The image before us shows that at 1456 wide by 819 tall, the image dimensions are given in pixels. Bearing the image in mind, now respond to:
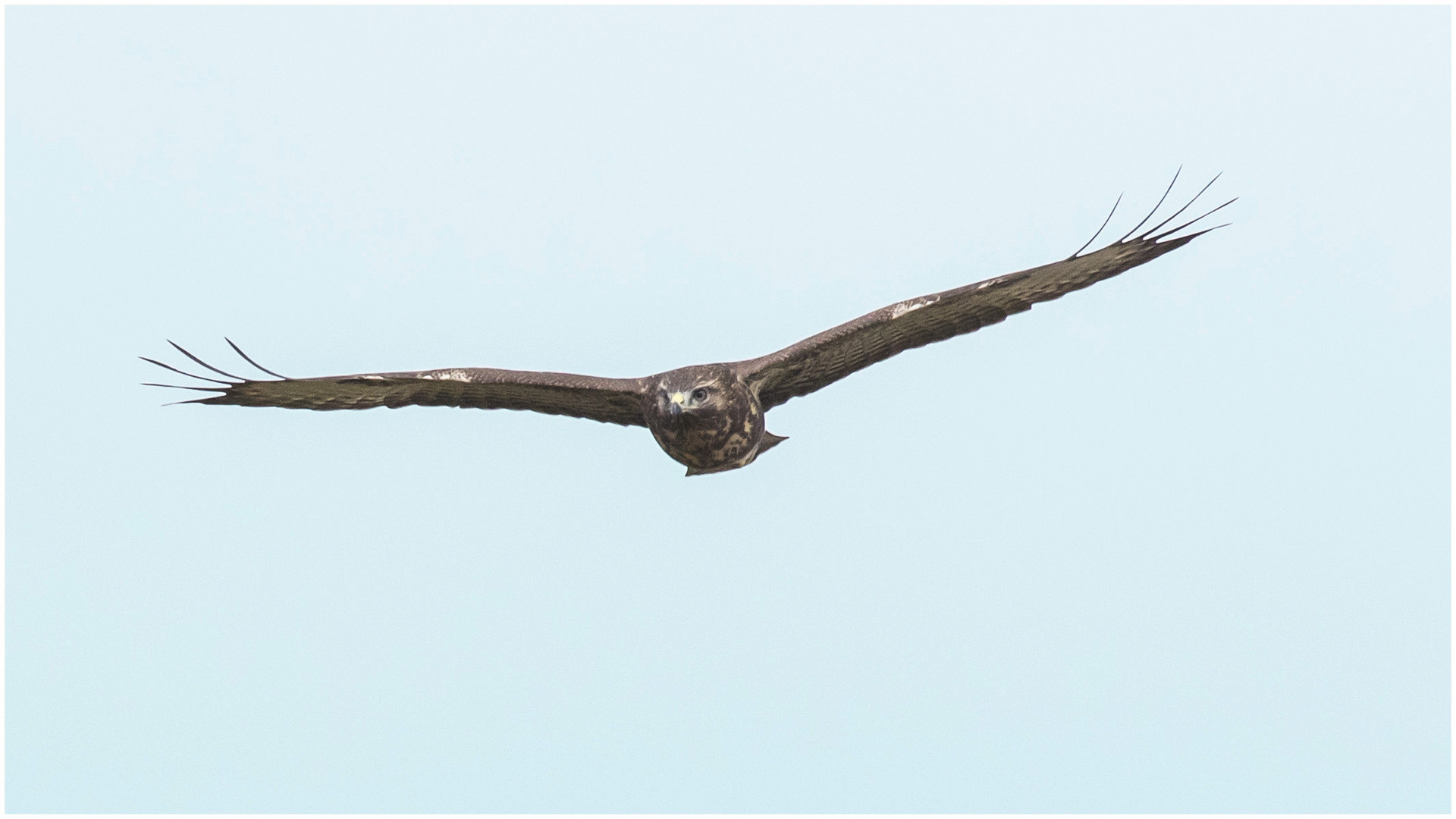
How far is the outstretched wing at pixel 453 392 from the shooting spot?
39.7 ft

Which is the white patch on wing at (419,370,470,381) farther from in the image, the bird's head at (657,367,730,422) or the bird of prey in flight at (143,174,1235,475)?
the bird's head at (657,367,730,422)

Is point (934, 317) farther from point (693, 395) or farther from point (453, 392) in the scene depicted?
point (453, 392)

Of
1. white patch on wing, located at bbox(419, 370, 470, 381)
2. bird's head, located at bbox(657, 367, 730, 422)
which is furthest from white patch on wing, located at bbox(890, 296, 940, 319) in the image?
white patch on wing, located at bbox(419, 370, 470, 381)

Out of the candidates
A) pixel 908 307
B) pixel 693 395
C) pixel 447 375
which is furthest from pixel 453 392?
pixel 908 307

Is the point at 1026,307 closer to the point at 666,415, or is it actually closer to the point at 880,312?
the point at 880,312

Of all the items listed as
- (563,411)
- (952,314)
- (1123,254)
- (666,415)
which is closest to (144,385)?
(563,411)

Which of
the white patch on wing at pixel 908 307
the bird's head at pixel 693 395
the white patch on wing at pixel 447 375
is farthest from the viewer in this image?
the white patch on wing at pixel 447 375

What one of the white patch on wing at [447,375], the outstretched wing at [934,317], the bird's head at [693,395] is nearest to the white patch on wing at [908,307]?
the outstretched wing at [934,317]

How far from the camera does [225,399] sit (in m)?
12.8

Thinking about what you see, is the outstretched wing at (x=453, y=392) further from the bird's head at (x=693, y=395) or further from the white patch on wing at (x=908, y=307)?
the white patch on wing at (x=908, y=307)

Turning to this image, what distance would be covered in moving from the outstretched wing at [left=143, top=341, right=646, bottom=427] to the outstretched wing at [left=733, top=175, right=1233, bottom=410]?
1008mm

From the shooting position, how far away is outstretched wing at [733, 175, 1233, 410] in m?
11.4

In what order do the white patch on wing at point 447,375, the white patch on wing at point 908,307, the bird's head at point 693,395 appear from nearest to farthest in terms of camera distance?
the white patch on wing at point 908,307
the bird's head at point 693,395
the white patch on wing at point 447,375

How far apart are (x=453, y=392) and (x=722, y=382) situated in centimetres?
220
